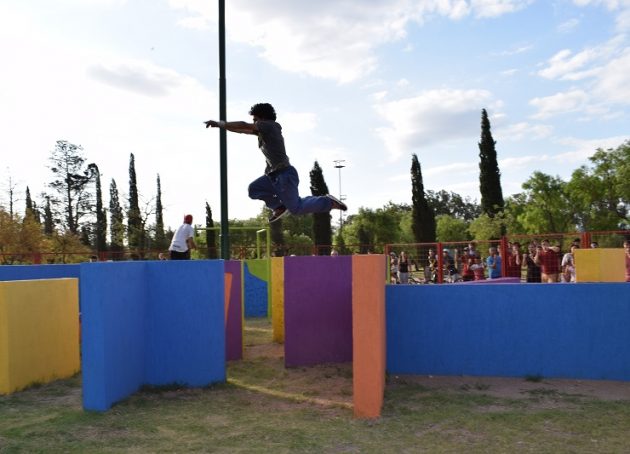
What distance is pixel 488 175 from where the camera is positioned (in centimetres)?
3938

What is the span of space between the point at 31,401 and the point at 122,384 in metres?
1.08

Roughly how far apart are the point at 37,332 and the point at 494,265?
975cm

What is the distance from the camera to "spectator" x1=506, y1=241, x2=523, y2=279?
1259cm

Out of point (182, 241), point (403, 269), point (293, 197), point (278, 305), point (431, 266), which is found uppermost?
point (293, 197)

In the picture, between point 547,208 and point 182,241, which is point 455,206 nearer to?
point 547,208

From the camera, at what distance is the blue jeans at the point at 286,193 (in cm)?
590

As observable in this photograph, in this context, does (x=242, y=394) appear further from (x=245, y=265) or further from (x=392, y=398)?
(x=245, y=265)

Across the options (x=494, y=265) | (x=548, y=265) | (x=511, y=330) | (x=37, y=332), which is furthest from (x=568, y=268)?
(x=37, y=332)

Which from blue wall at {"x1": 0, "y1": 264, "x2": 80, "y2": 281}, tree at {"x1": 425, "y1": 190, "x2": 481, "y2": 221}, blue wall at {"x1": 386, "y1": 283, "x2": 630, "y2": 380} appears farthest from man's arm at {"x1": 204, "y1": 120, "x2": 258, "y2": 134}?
tree at {"x1": 425, "y1": 190, "x2": 481, "y2": 221}

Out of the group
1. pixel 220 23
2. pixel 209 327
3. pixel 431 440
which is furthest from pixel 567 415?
pixel 220 23

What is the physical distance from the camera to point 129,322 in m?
6.30

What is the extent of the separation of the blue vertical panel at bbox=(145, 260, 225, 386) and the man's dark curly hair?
202 cm

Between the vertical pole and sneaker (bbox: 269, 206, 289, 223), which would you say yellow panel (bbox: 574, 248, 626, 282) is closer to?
sneaker (bbox: 269, 206, 289, 223)

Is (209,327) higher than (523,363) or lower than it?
higher
